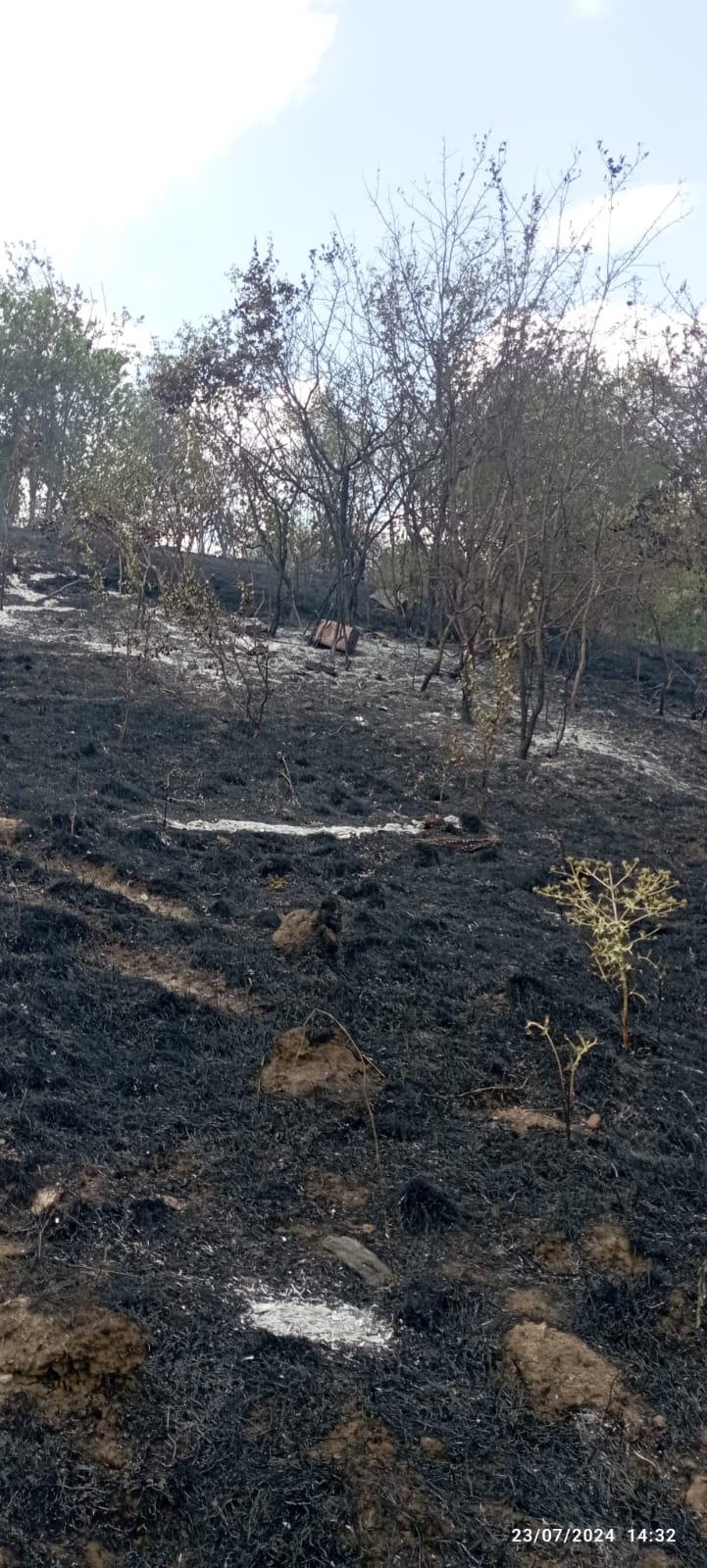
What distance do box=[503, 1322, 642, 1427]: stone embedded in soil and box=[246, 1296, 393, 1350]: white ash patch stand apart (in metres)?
0.29

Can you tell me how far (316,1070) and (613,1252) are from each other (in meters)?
1.07

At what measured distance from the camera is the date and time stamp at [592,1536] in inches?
82.4

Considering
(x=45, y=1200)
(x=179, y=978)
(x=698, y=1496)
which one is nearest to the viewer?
(x=698, y=1496)

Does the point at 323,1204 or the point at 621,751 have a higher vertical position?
the point at 621,751

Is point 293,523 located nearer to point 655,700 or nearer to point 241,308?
point 241,308

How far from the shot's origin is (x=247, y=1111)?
11.3 ft

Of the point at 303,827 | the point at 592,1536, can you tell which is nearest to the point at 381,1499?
the point at 592,1536

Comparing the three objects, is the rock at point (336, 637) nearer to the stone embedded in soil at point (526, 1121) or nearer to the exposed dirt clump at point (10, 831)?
the exposed dirt clump at point (10, 831)

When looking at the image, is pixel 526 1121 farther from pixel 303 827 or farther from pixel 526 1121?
pixel 303 827

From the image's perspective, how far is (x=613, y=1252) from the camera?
9.73 feet

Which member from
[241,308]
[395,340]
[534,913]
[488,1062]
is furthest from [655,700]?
[488,1062]

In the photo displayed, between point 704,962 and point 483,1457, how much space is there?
10.6 feet

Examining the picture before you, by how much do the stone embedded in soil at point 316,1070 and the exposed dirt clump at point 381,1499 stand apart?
4.23ft

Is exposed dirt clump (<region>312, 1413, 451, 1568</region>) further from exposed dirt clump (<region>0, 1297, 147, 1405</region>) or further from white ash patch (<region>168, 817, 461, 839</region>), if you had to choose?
white ash patch (<region>168, 817, 461, 839</region>)
